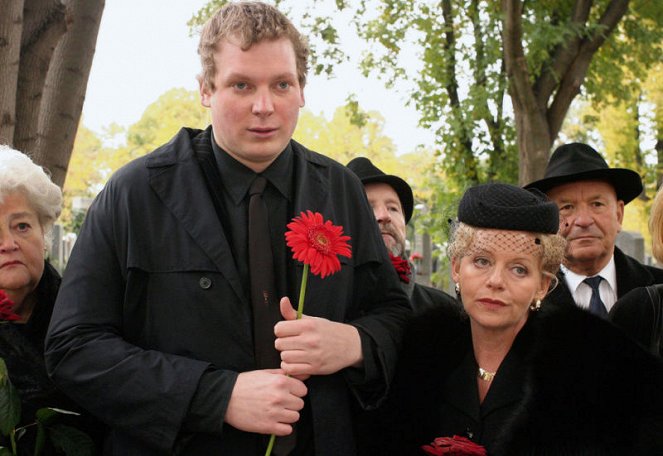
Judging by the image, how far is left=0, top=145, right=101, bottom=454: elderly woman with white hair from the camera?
280 cm

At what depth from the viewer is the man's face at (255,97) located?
259 centimetres

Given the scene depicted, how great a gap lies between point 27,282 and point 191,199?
0.75 m

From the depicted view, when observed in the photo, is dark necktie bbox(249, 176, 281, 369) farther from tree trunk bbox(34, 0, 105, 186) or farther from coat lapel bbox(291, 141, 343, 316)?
tree trunk bbox(34, 0, 105, 186)

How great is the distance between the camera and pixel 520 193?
9.41ft

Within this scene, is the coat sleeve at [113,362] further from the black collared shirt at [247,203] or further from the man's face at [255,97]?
the man's face at [255,97]

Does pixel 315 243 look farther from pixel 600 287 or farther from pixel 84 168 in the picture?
pixel 84 168

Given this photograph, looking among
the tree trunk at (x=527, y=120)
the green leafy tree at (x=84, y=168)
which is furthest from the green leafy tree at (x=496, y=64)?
the green leafy tree at (x=84, y=168)

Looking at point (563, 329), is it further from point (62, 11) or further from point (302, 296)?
point (62, 11)

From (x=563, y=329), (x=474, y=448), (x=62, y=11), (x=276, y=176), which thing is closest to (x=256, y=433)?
(x=474, y=448)

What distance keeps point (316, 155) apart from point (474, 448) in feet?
3.57

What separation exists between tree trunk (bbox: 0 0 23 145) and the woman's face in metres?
2.16

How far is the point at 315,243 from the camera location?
2.35 m

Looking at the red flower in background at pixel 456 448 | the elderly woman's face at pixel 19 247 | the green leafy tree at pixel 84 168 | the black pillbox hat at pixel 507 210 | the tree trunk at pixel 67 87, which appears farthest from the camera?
the green leafy tree at pixel 84 168

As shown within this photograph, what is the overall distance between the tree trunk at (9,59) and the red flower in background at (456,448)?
235cm
